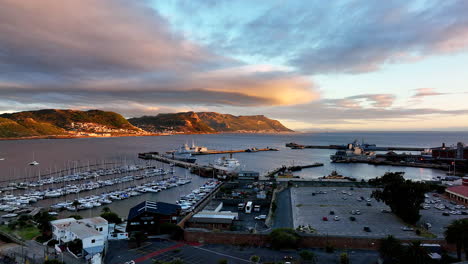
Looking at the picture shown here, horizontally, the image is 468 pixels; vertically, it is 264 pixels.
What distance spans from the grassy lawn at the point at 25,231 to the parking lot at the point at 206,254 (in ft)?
22.9

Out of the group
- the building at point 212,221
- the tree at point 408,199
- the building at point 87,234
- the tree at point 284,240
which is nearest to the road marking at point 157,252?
the building at point 87,234

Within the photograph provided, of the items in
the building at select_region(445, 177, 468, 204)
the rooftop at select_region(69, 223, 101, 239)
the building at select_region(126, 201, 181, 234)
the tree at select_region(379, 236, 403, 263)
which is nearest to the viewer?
the tree at select_region(379, 236, 403, 263)

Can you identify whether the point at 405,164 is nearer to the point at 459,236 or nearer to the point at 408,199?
the point at 408,199

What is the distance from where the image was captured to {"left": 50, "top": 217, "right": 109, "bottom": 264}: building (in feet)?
51.4

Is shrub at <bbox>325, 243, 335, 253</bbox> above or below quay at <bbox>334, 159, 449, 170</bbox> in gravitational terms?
below

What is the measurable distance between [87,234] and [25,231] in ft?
26.5

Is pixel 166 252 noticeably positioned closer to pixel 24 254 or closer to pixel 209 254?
pixel 209 254

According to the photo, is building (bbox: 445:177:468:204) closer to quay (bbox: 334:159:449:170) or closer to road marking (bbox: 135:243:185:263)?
road marking (bbox: 135:243:185:263)

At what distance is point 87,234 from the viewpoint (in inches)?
655

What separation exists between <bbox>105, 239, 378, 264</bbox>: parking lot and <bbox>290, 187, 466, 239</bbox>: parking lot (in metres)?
2.71

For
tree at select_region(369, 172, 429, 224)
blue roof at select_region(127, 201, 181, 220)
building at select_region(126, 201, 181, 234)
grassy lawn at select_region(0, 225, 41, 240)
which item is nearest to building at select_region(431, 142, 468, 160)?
tree at select_region(369, 172, 429, 224)

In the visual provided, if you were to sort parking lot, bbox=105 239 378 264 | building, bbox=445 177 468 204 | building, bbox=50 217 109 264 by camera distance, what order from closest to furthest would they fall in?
1. parking lot, bbox=105 239 378 264
2. building, bbox=50 217 109 264
3. building, bbox=445 177 468 204

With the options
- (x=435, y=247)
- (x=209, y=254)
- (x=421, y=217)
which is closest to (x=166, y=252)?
(x=209, y=254)

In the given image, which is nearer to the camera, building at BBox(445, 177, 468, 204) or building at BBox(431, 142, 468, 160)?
building at BBox(445, 177, 468, 204)
